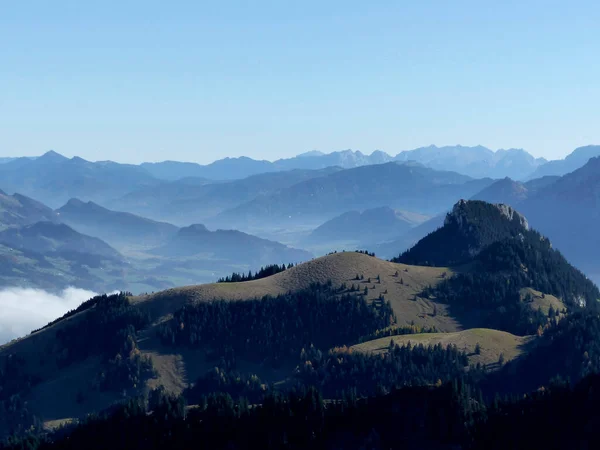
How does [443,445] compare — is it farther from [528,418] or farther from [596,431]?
[596,431]

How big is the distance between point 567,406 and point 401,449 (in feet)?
110

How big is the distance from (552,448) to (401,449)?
96.9ft

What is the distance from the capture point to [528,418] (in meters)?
198

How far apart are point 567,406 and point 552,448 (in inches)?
666

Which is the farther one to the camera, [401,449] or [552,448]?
[401,449]

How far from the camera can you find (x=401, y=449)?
648 feet

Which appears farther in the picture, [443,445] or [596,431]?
[443,445]

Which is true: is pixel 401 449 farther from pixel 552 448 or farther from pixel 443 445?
pixel 552 448

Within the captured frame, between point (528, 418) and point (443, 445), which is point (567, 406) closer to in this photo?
point (528, 418)

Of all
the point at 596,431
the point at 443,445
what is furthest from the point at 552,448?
the point at 443,445

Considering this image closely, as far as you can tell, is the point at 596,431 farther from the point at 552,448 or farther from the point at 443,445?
the point at 443,445

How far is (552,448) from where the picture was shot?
184000 millimetres

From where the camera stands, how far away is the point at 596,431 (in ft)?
606

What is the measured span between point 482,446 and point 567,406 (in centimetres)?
2111
